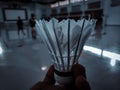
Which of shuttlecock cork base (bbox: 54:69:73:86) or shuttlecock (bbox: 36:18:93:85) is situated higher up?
shuttlecock (bbox: 36:18:93:85)

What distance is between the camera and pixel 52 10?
1792 centimetres

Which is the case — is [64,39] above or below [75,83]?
above

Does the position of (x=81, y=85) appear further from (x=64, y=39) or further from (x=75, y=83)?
(x=64, y=39)

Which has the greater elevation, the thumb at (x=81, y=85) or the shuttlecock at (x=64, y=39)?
the shuttlecock at (x=64, y=39)

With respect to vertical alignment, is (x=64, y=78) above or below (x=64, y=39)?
below

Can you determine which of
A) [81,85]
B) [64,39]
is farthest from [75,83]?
[64,39]

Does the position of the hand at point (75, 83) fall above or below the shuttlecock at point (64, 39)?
below

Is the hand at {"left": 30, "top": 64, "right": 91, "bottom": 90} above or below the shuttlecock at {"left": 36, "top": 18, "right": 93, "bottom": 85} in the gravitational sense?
below

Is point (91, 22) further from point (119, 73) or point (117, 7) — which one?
point (117, 7)

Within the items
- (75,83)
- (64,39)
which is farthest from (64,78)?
(64,39)

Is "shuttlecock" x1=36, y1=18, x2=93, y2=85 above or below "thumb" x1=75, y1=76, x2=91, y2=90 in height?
above

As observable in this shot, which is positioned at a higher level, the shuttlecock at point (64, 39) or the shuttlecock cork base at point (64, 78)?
the shuttlecock at point (64, 39)

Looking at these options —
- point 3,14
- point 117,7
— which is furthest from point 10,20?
point 117,7

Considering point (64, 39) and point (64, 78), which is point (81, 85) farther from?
point (64, 39)
